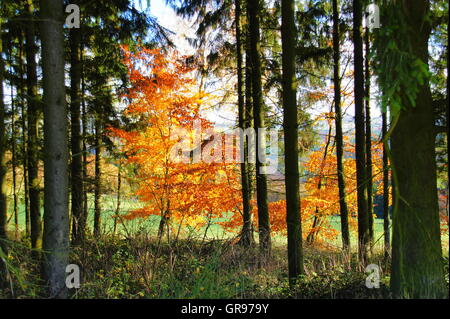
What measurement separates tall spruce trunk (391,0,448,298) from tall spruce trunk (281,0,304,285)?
5.93ft

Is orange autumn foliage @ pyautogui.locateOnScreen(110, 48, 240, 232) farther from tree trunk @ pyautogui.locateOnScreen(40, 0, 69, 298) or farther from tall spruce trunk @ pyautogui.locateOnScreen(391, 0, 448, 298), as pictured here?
tall spruce trunk @ pyautogui.locateOnScreen(391, 0, 448, 298)

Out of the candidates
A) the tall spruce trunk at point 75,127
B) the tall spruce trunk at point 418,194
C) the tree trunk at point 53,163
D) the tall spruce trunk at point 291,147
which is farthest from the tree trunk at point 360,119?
the tall spruce trunk at point 75,127

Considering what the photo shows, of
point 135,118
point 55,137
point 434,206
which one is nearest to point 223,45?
point 135,118

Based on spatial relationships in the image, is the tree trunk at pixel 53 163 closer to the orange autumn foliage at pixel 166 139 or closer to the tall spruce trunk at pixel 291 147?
the tall spruce trunk at pixel 291 147

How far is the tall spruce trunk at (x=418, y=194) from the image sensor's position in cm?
395

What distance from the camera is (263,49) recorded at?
41.4ft

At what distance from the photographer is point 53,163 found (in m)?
4.50

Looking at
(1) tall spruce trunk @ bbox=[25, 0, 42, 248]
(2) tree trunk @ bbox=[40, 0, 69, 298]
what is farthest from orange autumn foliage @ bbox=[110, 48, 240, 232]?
(2) tree trunk @ bbox=[40, 0, 69, 298]

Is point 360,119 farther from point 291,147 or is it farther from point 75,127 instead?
point 75,127

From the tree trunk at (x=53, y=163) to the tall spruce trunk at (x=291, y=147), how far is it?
3.33 meters

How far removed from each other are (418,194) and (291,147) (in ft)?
6.94

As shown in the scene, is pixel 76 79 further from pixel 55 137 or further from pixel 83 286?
pixel 83 286
